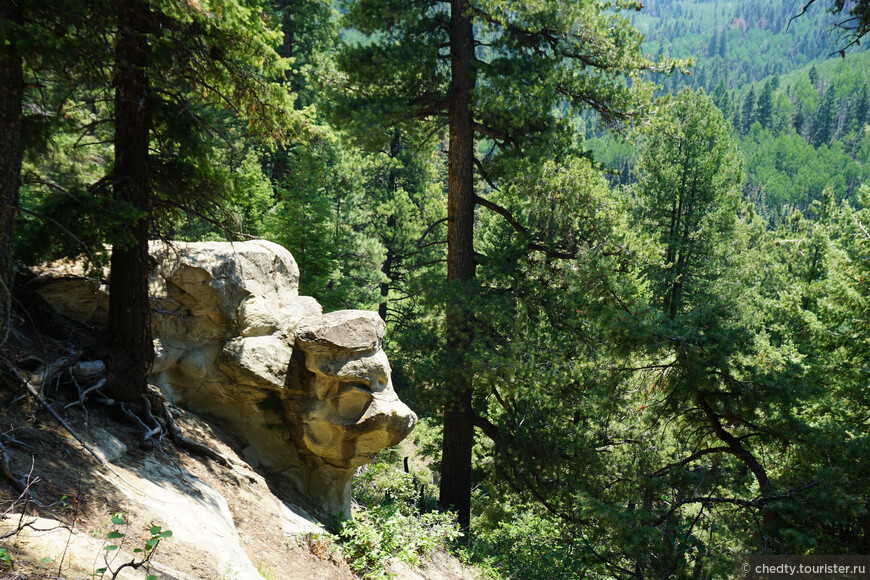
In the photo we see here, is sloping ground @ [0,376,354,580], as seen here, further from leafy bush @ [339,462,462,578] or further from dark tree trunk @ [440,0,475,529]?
dark tree trunk @ [440,0,475,529]

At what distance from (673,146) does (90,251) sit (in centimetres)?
1683

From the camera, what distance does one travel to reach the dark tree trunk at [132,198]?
569cm

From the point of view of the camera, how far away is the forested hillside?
543 cm

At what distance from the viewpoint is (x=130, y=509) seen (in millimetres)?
4918

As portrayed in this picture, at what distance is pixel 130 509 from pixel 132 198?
123 inches

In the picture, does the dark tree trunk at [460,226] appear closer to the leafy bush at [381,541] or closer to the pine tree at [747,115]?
the leafy bush at [381,541]

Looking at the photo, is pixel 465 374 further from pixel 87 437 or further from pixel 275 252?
pixel 87 437

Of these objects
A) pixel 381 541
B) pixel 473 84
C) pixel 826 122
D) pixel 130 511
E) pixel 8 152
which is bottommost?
pixel 381 541

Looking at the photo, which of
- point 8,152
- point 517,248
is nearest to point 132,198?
point 8,152

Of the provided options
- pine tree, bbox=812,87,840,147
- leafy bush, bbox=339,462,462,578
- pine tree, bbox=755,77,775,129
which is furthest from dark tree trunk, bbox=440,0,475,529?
pine tree, bbox=755,77,775,129

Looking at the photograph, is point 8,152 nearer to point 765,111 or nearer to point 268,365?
point 268,365

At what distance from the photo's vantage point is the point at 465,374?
9.30 m

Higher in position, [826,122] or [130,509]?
[826,122]

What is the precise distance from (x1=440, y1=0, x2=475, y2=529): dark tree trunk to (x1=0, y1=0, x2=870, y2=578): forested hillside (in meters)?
0.05
